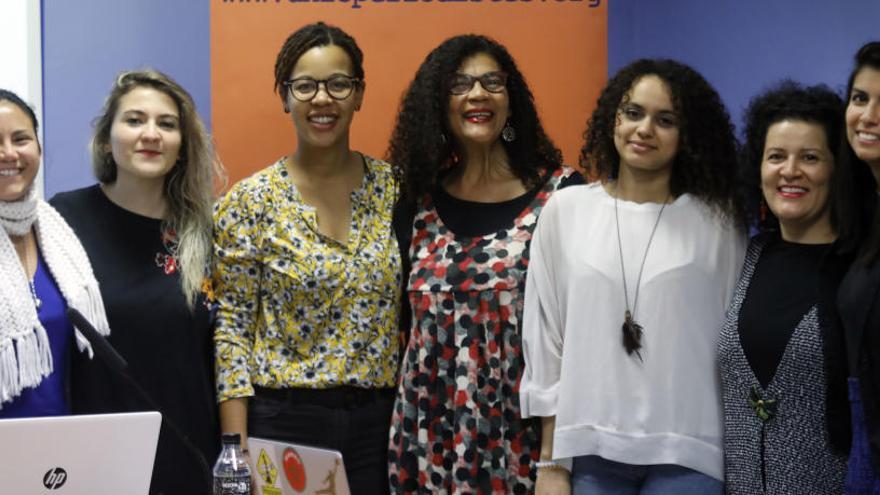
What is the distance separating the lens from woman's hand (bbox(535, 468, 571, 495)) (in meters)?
2.53

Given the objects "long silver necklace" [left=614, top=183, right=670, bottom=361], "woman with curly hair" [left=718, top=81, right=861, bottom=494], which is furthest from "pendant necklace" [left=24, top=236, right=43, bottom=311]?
"woman with curly hair" [left=718, top=81, right=861, bottom=494]

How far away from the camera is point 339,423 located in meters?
2.76

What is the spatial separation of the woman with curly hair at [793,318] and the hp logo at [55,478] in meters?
1.48

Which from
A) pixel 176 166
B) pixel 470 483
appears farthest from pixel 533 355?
pixel 176 166

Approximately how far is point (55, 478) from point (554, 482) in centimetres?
119

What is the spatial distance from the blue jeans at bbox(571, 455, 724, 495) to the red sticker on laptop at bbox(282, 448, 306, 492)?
690mm

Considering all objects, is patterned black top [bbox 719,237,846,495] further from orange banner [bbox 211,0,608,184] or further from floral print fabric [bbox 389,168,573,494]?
orange banner [bbox 211,0,608,184]

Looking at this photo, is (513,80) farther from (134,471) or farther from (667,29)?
(134,471)

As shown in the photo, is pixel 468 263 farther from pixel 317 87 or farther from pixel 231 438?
pixel 231 438

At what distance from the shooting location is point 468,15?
344 cm

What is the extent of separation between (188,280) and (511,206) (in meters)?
0.93

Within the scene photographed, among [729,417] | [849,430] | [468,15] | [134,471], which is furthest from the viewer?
[468,15]

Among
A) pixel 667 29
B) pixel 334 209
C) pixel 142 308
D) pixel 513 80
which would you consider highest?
pixel 667 29

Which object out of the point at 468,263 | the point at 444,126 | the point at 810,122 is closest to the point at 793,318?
the point at 810,122
